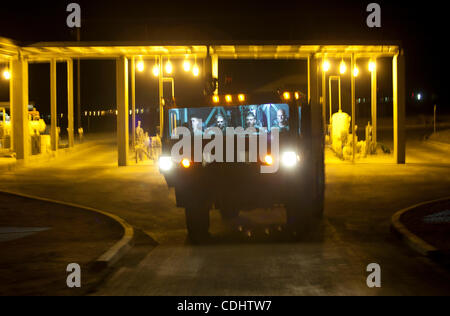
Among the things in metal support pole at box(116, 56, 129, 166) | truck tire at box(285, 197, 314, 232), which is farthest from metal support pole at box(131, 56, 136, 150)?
truck tire at box(285, 197, 314, 232)

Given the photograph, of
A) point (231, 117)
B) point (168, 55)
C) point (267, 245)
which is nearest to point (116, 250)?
point (267, 245)

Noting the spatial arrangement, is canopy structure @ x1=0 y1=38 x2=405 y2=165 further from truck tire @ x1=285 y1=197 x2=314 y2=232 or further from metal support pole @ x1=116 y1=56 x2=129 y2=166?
truck tire @ x1=285 y1=197 x2=314 y2=232

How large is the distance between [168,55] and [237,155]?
15.1m

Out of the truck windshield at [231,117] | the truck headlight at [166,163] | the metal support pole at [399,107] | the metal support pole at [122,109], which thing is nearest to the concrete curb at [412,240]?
the truck windshield at [231,117]

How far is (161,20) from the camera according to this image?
29719 mm

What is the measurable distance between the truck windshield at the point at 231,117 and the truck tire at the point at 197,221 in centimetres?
134

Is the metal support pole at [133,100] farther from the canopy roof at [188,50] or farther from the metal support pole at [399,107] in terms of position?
the metal support pole at [399,107]

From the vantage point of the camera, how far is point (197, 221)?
11352 mm

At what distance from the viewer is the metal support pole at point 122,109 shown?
81.7 ft

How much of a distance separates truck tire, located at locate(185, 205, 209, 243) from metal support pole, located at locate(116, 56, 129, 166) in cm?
1399

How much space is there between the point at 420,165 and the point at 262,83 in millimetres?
11429

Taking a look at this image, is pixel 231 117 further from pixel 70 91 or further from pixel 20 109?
pixel 70 91
